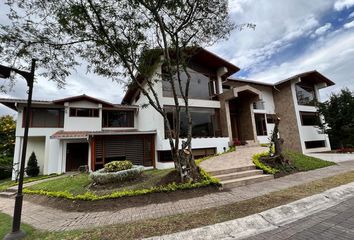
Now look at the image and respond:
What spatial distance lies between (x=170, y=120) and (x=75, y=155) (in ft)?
33.0

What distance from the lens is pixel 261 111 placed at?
19.7 m

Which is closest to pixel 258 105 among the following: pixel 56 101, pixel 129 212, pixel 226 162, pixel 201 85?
pixel 201 85

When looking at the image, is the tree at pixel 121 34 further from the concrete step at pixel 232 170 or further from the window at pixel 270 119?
the window at pixel 270 119

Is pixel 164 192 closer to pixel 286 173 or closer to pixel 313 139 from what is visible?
pixel 286 173

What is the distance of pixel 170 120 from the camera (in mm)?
14102

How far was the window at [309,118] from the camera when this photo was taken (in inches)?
783

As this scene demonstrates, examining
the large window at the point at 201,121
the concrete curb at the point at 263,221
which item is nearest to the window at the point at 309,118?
the large window at the point at 201,121

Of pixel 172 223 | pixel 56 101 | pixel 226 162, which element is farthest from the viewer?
pixel 56 101

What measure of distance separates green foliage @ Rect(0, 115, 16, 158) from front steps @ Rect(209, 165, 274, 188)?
76.6 feet

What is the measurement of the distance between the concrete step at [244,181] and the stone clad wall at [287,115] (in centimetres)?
1357

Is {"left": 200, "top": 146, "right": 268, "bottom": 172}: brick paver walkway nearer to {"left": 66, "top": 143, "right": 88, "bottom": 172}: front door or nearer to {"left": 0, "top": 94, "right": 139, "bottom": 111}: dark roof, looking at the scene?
{"left": 0, "top": 94, "right": 139, "bottom": 111}: dark roof

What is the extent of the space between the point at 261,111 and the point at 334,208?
52.9ft

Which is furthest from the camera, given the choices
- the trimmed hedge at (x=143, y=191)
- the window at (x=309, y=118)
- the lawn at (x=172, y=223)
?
the window at (x=309, y=118)

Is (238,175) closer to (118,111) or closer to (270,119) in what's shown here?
(118,111)
